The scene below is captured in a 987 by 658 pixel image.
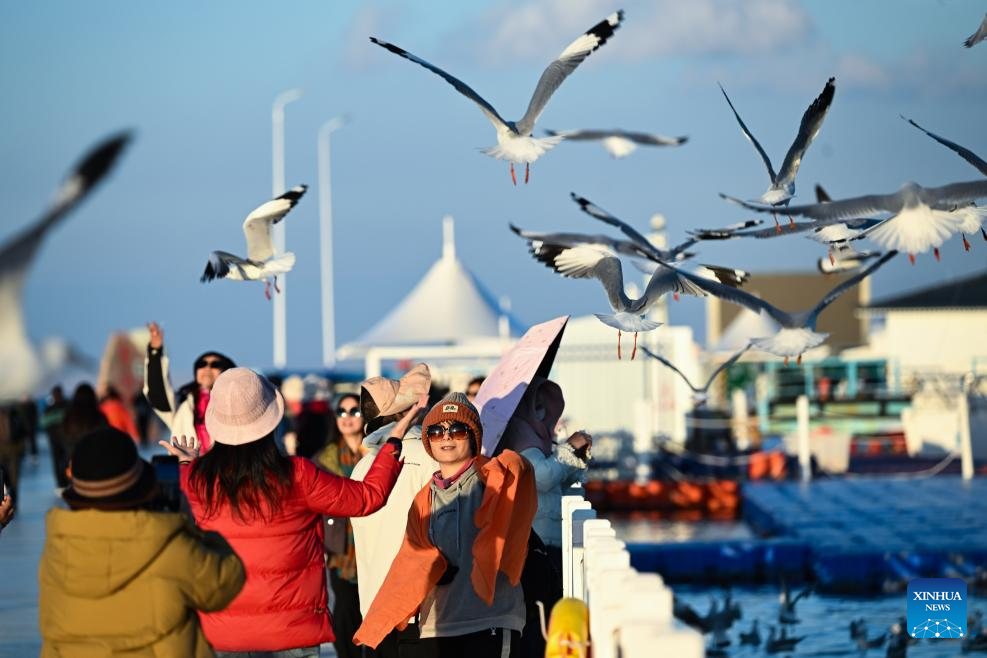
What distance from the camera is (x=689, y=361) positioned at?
2697 centimetres

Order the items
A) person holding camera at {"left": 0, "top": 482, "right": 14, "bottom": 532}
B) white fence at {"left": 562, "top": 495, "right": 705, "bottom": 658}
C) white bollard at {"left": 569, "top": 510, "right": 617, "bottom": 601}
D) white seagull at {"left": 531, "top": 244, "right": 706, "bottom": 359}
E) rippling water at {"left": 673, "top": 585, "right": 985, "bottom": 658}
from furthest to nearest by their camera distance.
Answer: rippling water at {"left": 673, "top": 585, "right": 985, "bottom": 658} < white seagull at {"left": 531, "top": 244, "right": 706, "bottom": 359} < person holding camera at {"left": 0, "top": 482, "right": 14, "bottom": 532} < white bollard at {"left": 569, "top": 510, "right": 617, "bottom": 601} < white fence at {"left": 562, "top": 495, "right": 705, "bottom": 658}

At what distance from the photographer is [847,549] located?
47.6 ft

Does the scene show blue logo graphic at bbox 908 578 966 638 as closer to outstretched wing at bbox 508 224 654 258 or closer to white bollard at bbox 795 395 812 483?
outstretched wing at bbox 508 224 654 258

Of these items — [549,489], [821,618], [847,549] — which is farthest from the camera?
[847,549]

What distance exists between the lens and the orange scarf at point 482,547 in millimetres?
5875

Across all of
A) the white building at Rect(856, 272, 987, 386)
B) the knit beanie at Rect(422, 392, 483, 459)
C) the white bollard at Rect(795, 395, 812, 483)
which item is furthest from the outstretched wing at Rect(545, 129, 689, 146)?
the white building at Rect(856, 272, 987, 386)

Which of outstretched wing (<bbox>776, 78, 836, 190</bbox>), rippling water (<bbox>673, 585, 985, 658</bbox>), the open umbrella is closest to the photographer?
the open umbrella

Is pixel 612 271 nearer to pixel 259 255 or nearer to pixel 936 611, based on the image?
pixel 259 255

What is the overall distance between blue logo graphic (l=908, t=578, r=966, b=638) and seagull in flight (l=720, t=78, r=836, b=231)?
306 cm

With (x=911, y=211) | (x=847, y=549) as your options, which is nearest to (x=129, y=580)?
(x=911, y=211)

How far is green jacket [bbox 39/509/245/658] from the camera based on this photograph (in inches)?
169

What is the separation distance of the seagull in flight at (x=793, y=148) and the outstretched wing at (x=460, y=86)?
1383 millimetres

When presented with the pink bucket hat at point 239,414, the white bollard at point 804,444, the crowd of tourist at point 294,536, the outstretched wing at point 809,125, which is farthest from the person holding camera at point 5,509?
the white bollard at point 804,444

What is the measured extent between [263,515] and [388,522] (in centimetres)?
147
